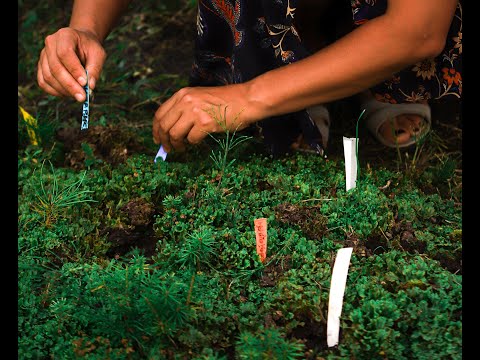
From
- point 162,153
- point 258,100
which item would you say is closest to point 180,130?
point 162,153

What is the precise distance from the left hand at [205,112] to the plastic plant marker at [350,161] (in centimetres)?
36

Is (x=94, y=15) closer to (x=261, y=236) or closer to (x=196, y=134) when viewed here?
(x=196, y=134)

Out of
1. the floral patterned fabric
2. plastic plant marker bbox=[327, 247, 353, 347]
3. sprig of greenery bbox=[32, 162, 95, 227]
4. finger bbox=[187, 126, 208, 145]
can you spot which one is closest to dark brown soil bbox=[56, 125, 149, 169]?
sprig of greenery bbox=[32, 162, 95, 227]

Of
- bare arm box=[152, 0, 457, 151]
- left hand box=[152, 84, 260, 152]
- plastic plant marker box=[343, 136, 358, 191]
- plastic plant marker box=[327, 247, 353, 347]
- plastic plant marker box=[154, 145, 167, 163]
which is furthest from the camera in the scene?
plastic plant marker box=[154, 145, 167, 163]

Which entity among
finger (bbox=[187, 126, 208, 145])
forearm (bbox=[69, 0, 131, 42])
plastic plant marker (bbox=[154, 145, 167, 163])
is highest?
forearm (bbox=[69, 0, 131, 42])

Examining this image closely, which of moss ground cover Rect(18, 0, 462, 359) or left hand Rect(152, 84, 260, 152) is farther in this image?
left hand Rect(152, 84, 260, 152)

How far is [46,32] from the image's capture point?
12.7 ft

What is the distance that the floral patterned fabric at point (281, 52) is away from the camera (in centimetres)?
248

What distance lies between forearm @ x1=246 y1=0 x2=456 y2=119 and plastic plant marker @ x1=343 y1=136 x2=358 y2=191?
22 centimetres

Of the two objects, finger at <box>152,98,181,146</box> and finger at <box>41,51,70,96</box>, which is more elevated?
finger at <box>41,51,70,96</box>

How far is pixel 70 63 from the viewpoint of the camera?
2.43 meters

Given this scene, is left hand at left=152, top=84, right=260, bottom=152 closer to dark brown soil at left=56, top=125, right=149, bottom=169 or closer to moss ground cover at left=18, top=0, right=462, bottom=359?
moss ground cover at left=18, top=0, right=462, bottom=359

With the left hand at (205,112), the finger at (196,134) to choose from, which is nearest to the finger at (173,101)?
the left hand at (205,112)

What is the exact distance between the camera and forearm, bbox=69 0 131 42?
2.73 metres
